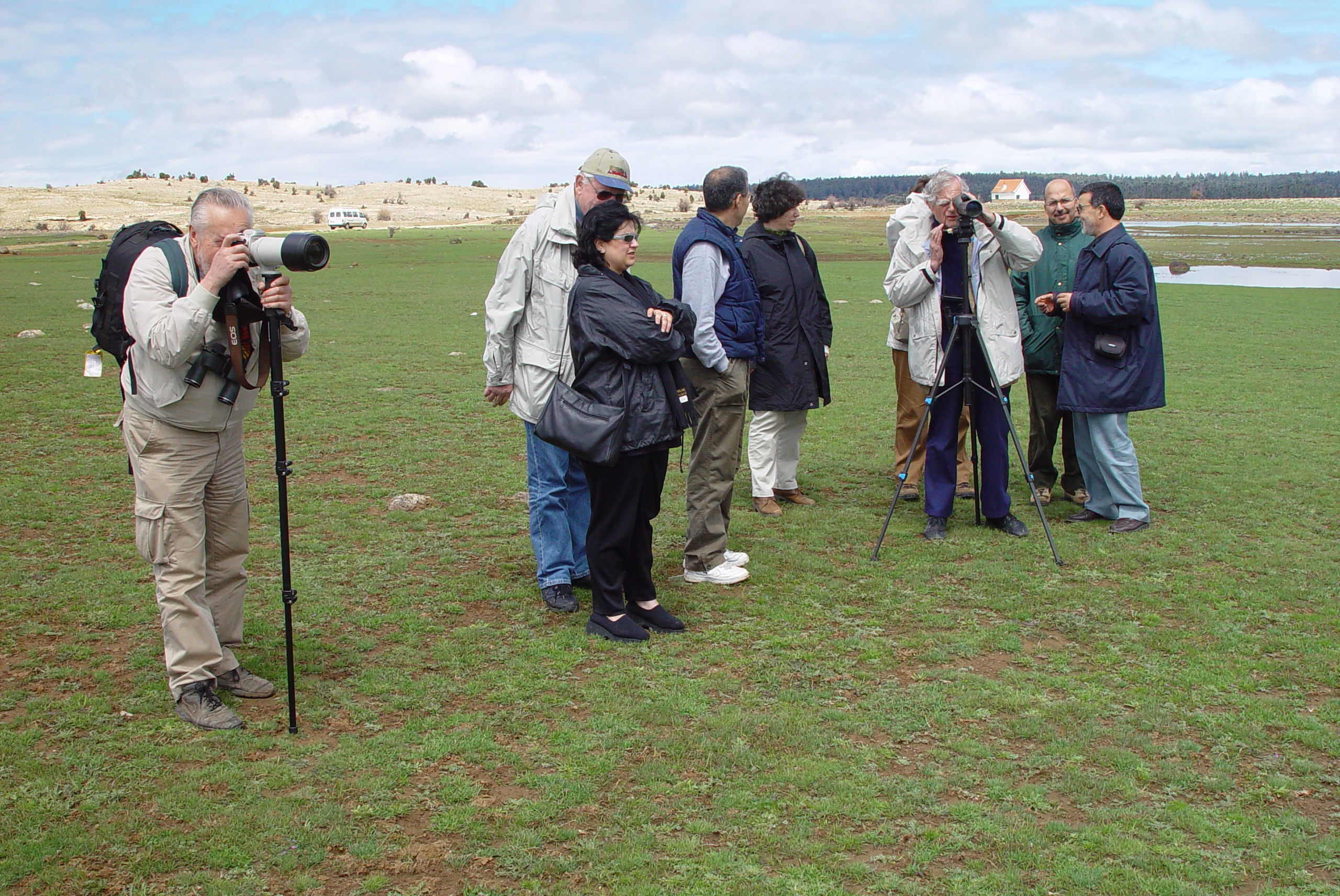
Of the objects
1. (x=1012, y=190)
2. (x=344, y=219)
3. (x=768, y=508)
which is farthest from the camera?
(x=1012, y=190)

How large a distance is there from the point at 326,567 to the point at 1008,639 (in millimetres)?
4017

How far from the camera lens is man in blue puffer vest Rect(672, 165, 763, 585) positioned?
6.18 metres

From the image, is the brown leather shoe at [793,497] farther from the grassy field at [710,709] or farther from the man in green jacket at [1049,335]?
the man in green jacket at [1049,335]

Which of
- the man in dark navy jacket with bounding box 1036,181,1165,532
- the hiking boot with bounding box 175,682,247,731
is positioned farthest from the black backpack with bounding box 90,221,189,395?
the man in dark navy jacket with bounding box 1036,181,1165,532

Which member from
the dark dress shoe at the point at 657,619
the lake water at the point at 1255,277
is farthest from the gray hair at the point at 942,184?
the lake water at the point at 1255,277

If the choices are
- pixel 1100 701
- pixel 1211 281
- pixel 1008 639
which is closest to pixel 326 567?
pixel 1008 639

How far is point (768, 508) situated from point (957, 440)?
1467 mm

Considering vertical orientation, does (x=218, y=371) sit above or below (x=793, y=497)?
above

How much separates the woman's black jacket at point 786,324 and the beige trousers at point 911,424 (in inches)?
37.3

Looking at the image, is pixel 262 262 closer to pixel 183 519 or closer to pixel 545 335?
pixel 183 519

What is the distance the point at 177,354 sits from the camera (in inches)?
159

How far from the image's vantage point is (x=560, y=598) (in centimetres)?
590

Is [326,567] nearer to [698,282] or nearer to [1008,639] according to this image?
[698,282]

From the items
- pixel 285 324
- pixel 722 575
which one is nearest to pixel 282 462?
pixel 285 324
